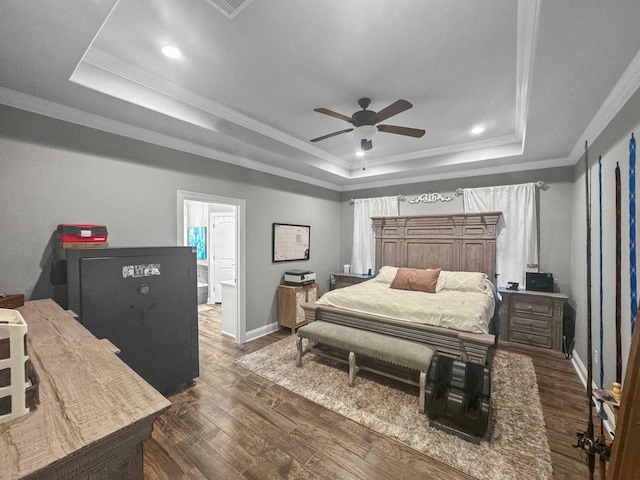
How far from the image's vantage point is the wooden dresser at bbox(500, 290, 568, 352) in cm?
349

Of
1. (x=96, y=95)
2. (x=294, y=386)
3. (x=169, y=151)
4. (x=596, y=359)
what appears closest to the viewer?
(x=96, y=95)

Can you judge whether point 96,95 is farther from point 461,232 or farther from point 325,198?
point 461,232

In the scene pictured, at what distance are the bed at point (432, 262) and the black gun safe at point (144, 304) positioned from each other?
1.51m

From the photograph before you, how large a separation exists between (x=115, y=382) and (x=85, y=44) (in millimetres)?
2036

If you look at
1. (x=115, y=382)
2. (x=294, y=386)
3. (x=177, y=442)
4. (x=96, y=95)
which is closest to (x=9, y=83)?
(x=96, y=95)

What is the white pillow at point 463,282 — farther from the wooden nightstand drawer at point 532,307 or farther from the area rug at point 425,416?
the area rug at point 425,416

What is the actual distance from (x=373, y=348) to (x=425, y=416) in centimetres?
67

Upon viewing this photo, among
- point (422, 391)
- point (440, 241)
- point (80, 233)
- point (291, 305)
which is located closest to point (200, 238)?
point (291, 305)

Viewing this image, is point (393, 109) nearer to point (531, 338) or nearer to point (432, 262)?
point (432, 262)

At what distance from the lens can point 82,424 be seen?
63cm

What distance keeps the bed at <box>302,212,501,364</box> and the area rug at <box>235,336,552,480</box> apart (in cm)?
47

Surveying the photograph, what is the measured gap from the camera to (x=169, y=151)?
3.09m

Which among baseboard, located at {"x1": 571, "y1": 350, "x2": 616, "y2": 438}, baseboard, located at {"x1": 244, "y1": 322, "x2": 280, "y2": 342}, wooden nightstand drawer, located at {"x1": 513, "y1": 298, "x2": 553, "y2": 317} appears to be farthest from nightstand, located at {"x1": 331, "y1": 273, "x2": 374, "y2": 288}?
baseboard, located at {"x1": 571, "y1": 350, "x2": 616, "y2": 438}

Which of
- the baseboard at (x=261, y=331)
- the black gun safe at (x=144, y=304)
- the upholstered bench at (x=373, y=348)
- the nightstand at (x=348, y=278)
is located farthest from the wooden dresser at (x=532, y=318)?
the black gun safe at (x=144, y=304)
